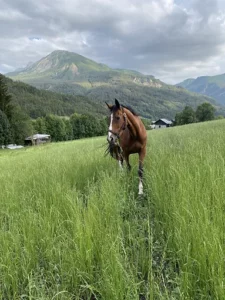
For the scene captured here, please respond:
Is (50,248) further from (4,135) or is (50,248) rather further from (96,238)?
(4,135)

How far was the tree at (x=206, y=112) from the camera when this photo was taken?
84375 mm

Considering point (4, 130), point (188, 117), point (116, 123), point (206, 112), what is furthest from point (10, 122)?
point (116, 123)

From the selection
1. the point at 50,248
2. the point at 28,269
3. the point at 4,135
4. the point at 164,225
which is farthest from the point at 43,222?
the point at 4,135

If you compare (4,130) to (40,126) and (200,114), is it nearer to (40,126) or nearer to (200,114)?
(40,126)

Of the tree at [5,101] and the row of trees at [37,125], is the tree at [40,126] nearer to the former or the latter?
the row of trees at [37,125]

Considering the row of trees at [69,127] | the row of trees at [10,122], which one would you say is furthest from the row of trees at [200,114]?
the row of trees at [10,122]

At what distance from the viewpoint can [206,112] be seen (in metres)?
85.1

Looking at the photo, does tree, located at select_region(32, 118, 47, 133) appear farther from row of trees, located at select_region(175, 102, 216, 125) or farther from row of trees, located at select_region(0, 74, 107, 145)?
row of trees, located at select_region(175, 102, 216, 125)

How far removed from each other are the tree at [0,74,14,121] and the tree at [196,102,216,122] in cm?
6016

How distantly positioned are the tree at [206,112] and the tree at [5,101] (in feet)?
197

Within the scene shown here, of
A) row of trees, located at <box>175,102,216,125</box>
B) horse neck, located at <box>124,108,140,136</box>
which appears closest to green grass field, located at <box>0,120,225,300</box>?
horse neck, located at <box>124,108,140,136</box>

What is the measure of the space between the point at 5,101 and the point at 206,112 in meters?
63.0

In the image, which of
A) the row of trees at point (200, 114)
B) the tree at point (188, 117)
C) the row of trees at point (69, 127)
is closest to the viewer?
the row of trees at point (200, 114)

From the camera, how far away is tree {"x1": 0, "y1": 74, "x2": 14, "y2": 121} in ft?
203
